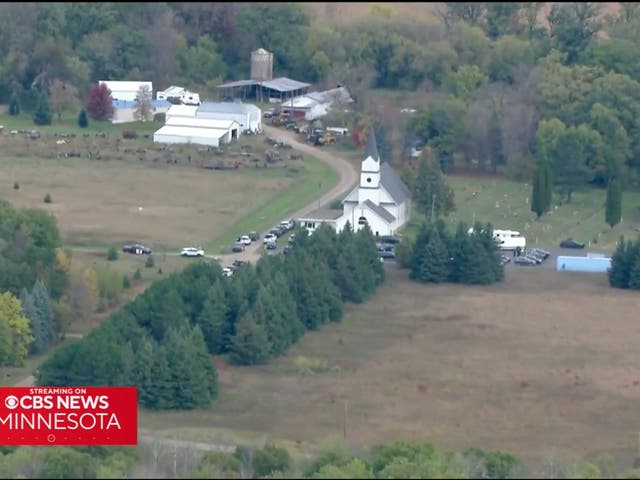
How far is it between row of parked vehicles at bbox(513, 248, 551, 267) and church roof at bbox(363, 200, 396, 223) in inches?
98.2

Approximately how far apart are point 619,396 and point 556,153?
1366 centimetres

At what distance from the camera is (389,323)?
29859mm

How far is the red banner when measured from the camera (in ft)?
61.9

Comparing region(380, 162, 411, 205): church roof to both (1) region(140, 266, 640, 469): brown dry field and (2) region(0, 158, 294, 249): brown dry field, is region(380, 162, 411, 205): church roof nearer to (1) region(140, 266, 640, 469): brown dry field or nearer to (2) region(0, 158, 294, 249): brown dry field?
(2) region(0, 158, 294, 249): brown dry field

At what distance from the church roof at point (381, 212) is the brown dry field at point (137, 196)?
2.33 metres

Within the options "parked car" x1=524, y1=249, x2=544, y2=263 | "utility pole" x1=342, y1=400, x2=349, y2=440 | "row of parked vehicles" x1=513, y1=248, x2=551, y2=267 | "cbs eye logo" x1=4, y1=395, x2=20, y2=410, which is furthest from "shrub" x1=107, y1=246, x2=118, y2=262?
"cbs eye logo" x1=4, y1=395, x2=20, y2=410

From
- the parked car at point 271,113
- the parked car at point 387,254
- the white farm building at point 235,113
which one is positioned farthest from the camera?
the parked car at point 271,113

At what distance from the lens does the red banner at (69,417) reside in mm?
18875

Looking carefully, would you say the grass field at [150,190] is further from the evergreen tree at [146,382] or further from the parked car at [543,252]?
the evergreen tree at [146,382]

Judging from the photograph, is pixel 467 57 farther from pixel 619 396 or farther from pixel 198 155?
pixel 619 396

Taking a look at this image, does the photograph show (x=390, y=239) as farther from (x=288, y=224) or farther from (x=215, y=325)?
(x=215, y=325)

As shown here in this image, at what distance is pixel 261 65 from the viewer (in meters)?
51.2

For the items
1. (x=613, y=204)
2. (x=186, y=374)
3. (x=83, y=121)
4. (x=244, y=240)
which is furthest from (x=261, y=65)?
(x=186, y=374)

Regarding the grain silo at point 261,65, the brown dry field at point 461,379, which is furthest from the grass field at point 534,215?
the grain silo at point 261,65
